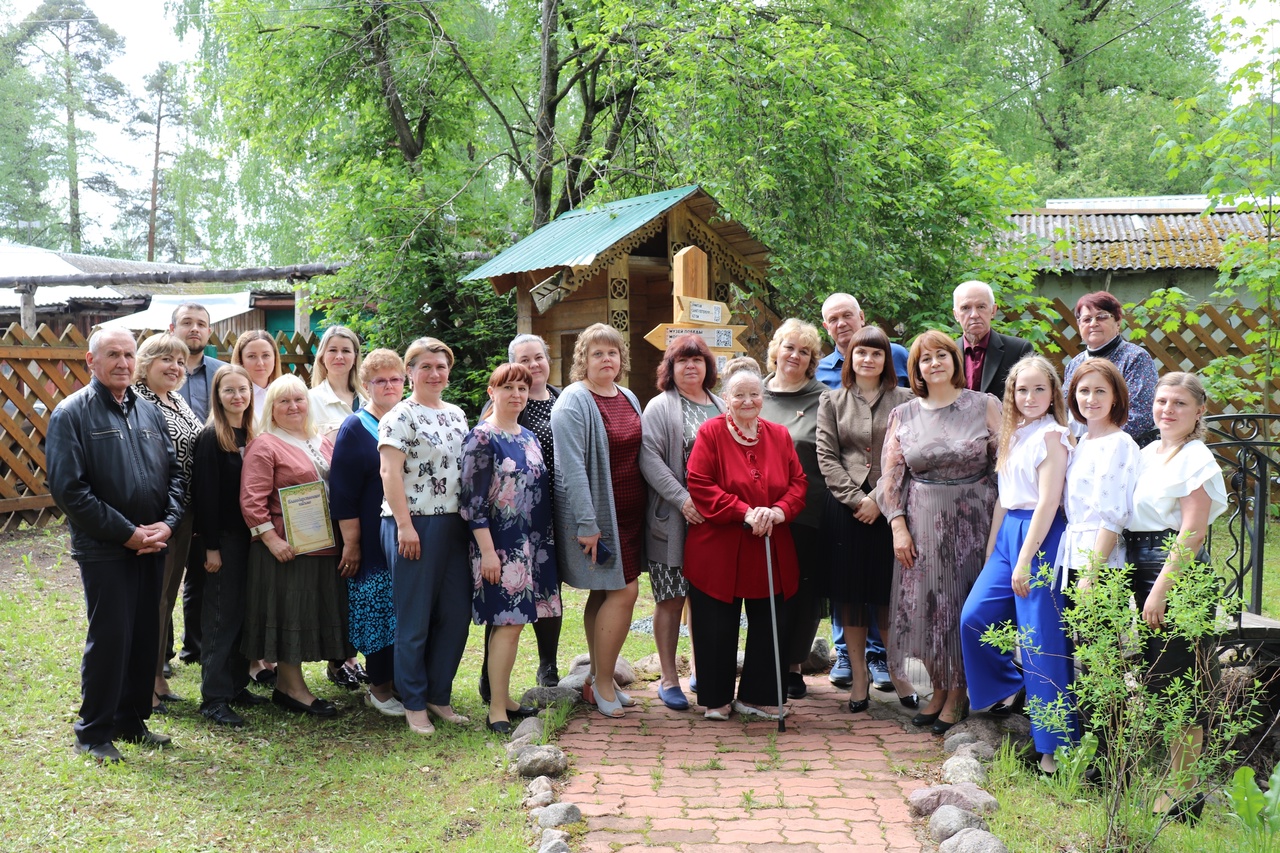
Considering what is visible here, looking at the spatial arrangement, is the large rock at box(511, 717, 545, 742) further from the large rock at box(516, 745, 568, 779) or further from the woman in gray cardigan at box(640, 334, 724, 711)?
the woman in gray cardigan at box(640, 334, 724, 711)

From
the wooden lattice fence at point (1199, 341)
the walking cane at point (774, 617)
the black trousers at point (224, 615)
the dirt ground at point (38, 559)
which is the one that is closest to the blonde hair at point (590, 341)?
the walking cane at point (774, 617)

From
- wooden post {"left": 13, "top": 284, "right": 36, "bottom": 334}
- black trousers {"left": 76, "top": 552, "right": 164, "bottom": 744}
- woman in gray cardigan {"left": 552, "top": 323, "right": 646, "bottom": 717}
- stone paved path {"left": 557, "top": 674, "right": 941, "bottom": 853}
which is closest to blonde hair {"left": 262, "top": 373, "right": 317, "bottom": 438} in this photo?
black trousers {"left": 76, "top": 552, "right": 164, "bottom": 744}

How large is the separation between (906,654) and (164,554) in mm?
3437

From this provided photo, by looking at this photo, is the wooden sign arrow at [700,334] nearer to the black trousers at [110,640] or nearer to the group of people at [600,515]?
the group of people at [600,515]

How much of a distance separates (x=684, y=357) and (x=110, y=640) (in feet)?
9.23

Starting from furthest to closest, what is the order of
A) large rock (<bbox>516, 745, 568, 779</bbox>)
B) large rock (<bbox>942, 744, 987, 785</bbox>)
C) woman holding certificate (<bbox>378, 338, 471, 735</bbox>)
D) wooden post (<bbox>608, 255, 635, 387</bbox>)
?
wooden post (<bbox>608, 255, 635, 387</bbox>) < woman holding certificate (<bbox>378, 338, 471, 735</bbox>) < large rock (<bbox>516, 745, 568, 779</bbox>) < large rock (<bbox>942, 744, 987, 785</bbox>)

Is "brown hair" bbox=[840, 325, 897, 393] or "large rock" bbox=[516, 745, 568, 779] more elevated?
"brown hair" bbox=[840, 325, 897, 393]

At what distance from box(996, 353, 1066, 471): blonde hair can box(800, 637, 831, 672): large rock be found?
6.40 feet

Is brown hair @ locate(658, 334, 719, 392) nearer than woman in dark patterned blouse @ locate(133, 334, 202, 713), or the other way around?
woman in dark patterned blouse @ locate(133, 334, 202, 713)

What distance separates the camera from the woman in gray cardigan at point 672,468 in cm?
492

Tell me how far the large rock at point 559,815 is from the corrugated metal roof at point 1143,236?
1259cm

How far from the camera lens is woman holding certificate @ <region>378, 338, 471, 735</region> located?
4.62 metres

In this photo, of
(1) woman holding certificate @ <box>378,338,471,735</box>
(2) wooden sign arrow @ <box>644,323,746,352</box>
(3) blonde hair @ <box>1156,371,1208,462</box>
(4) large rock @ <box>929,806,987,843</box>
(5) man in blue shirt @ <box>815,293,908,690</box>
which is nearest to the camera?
(4) large rock @ <box>929,806,987,843</box>

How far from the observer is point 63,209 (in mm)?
33594
